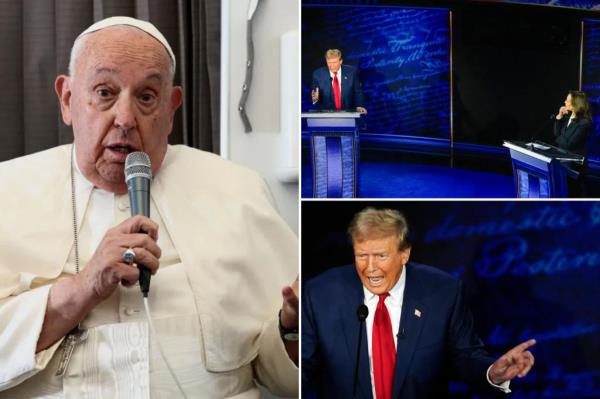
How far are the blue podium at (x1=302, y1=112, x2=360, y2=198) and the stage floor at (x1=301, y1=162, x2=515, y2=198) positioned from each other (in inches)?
1.1

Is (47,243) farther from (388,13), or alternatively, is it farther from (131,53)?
(388,13)

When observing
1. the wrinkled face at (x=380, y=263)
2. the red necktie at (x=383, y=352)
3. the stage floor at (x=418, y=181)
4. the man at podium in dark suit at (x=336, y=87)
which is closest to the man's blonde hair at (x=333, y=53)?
the man at podium in dark suit at (x=336, y=87)

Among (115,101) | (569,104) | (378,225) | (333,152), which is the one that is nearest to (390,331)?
(378,225)

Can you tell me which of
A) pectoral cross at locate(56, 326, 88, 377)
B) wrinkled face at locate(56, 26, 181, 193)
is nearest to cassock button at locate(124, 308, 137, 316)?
pectoral cross at locate(56, 326, 88, 377)

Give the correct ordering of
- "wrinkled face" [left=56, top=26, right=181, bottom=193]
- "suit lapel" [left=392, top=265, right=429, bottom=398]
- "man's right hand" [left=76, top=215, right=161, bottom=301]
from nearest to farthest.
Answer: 1. "suit lapel" [left=392, top=265, right=429, bottom=398]
2. "man's right hand" [left=76, top=215, right=161, bottom=301]
3. "wrinkled face" [left=56, top=26, right=181, bottom=193]

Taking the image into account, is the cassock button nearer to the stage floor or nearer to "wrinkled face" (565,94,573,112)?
the stage floor

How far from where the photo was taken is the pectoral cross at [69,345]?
194 centimetres

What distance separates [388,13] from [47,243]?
987 mm

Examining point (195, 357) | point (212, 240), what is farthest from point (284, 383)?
point (212, 240)

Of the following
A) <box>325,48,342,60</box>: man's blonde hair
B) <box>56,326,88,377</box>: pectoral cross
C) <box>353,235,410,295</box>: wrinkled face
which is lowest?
<box>56,326,88,377</box>: pectoral cross

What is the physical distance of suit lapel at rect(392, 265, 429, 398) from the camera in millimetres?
1650

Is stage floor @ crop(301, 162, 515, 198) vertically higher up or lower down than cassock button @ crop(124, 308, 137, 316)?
higher up

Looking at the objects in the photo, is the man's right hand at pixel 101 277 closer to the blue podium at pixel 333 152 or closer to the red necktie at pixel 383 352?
the blue podium at pixel 333 152

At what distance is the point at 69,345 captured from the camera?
1.95 metres
